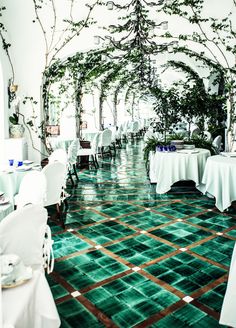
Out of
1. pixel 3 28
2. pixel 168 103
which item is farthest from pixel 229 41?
pixel 3 28

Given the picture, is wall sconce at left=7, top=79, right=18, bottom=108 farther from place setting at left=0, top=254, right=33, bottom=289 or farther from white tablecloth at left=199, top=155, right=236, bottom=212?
place setting at left=0, top=254, right=33, bottom=289

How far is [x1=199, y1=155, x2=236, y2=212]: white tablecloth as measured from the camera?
4.66m

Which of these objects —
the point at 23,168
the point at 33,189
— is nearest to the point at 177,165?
the point at 23,168

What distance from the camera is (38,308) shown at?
1.53 metres

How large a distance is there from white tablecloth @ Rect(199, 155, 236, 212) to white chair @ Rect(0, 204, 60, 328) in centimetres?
319

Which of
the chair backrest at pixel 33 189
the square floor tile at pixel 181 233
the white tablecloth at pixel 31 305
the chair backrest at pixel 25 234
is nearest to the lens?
the white tablecloth at pixel 31 305

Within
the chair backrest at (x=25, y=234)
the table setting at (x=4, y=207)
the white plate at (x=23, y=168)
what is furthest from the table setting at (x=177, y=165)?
the chair backrest at (x=25, y=234)

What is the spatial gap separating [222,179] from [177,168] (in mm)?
1054

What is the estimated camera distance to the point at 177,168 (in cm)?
568

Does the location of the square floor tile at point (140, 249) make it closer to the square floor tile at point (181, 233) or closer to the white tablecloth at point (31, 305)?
the square floor tile at point (181, 233)

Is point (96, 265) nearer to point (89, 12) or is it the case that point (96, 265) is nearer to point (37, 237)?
point (37, 237)

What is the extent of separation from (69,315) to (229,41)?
5.72 metres

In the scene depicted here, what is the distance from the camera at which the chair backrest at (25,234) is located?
1.97m

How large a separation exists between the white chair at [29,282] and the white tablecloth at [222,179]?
126 inches
